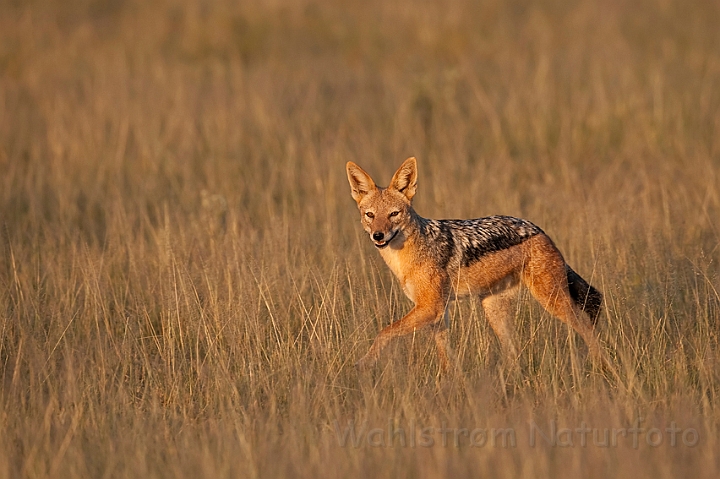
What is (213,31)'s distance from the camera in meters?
15.0

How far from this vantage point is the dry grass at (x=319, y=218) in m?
4.24

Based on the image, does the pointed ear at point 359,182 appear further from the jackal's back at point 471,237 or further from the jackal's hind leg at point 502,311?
the jackal's hind leg at point 502,311

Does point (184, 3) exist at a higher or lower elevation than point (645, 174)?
higher

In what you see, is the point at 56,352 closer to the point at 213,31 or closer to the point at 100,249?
the point at 100,249

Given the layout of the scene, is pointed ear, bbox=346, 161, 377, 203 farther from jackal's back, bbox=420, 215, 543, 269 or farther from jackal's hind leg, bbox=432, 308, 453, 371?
jackal's hind leg, bbox=432, 308, 453, 371

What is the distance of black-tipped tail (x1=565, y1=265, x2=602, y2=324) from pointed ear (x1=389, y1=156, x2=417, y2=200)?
121cm

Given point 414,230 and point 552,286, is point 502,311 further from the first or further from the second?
point 414,230

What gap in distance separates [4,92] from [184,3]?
5017mm

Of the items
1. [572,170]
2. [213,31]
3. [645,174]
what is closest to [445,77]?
[572,170]

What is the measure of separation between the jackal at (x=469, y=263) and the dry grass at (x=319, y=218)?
0.17m

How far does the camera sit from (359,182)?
6074 millimetres

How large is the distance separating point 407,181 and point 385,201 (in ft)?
0.82

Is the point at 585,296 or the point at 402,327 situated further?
the point at 585,296

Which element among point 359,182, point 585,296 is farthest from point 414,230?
point 585,296
